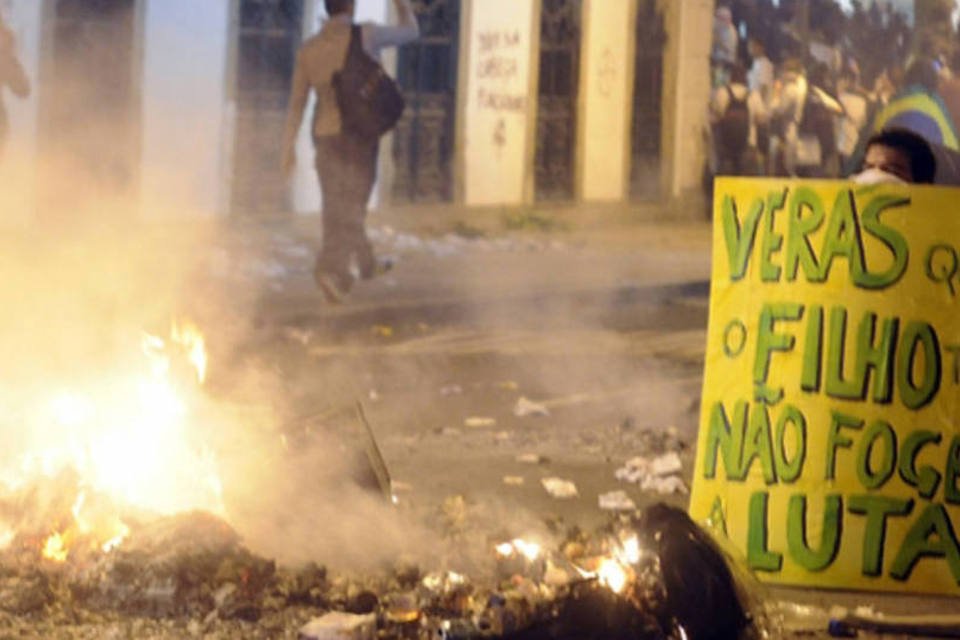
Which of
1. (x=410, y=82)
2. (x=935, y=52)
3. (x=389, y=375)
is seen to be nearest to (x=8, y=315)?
(x=389, y=375)

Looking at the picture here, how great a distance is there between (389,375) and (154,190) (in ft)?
12.0

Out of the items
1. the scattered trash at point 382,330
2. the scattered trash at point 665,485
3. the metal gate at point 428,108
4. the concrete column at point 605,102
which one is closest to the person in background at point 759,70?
the concrete column at point 605,102

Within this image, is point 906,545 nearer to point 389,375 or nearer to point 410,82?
point 389,375

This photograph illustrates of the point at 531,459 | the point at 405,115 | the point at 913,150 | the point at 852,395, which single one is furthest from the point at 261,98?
the point at 852,395

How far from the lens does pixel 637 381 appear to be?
429 inches

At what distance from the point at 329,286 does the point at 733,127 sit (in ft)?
18.6

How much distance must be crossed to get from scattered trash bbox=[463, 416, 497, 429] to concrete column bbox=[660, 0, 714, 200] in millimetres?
8461

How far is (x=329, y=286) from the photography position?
13.2 meters

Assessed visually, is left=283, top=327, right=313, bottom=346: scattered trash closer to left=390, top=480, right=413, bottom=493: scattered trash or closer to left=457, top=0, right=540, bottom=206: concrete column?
left=390, top=480, right=413, bottom=493: scattered trash

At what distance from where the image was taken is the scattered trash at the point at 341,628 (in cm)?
519

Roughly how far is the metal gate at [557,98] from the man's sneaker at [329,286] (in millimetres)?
4537

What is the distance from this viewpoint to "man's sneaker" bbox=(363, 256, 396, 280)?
44.5 feet

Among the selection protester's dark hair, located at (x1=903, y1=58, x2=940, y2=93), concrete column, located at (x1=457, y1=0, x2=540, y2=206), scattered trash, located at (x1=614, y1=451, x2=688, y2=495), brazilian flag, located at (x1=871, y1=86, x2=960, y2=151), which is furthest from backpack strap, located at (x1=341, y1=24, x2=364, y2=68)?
scattered trash, located at (x1=614, y1=451, x2=688, y2=495)

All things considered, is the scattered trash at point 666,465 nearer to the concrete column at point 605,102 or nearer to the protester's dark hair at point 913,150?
the protester's dark hair at point 913,150
